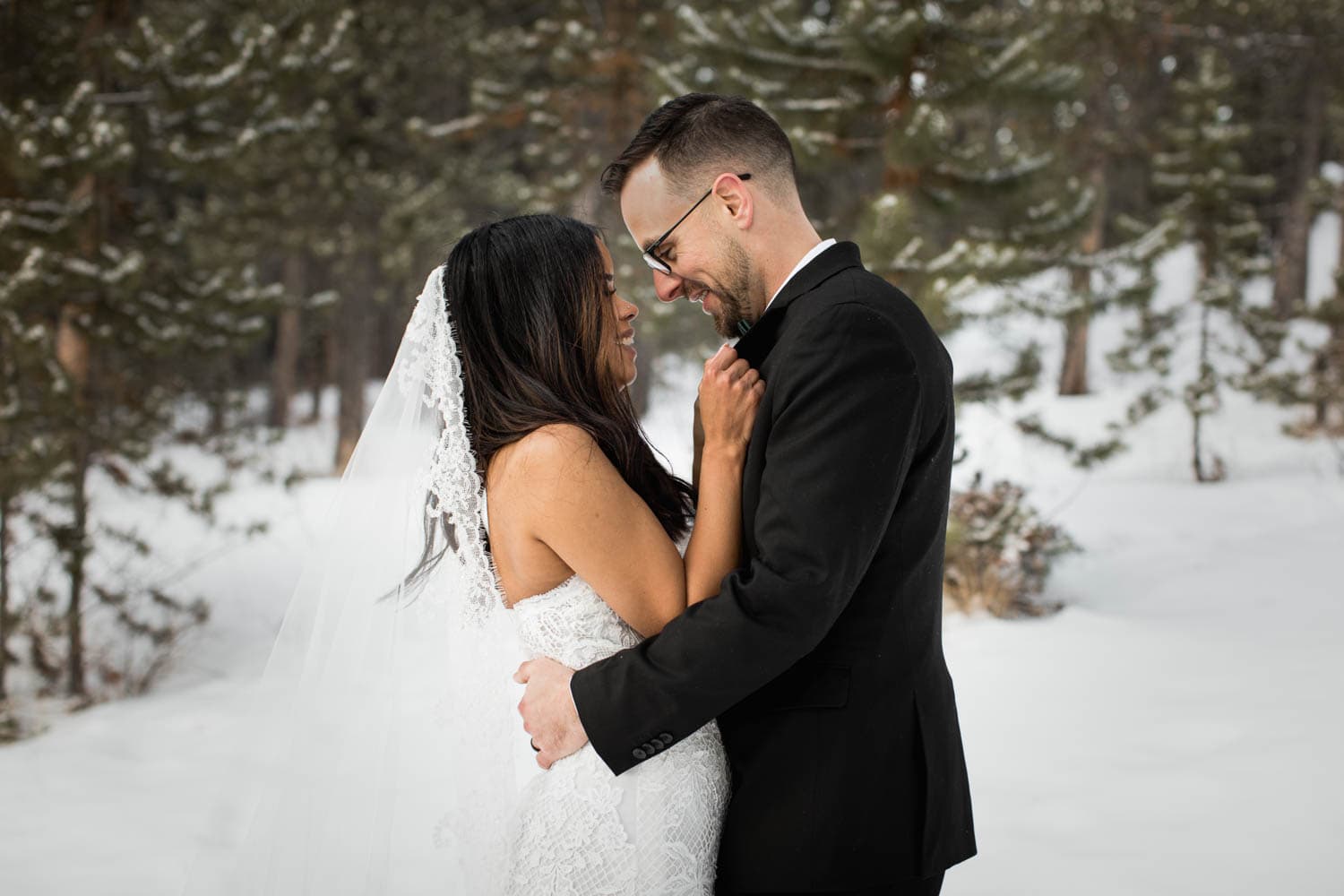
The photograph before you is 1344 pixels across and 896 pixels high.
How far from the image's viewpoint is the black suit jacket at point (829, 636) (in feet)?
6.17

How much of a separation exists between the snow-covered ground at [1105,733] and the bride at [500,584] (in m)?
2.57

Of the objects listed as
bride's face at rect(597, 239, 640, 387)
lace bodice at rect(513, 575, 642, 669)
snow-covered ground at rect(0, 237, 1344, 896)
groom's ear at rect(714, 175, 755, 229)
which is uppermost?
groom's ear at rect(714, 175, 755, 229)

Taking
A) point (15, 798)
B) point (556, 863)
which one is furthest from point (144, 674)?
point (556, 863)

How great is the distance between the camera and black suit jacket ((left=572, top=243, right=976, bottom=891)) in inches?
74.1

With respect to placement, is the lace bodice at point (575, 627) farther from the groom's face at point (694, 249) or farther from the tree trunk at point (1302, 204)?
the tree trunk at point (1302, 204)

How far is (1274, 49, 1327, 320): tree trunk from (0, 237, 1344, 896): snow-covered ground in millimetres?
8898

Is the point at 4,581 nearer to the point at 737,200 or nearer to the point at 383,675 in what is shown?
the point at 383,675

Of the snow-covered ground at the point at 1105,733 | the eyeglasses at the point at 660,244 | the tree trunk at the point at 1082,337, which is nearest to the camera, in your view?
the eyeglasses at the point at 660,244

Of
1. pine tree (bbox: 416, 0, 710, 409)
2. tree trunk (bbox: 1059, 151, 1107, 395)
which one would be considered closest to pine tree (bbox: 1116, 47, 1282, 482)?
tree trunk (bbox: 1059, 151, 1107, 395)

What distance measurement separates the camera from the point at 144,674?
8.55 metres

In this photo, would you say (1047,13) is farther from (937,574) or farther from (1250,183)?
(937,574)

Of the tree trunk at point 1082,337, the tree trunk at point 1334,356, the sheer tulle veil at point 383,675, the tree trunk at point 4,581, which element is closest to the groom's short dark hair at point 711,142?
the sheer tulle veil at point 383,675

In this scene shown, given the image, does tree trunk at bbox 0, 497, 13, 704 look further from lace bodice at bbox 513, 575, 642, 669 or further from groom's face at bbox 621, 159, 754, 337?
groom's face at bbox 621, 159, 754, 337

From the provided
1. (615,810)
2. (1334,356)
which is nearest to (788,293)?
(615,810)
